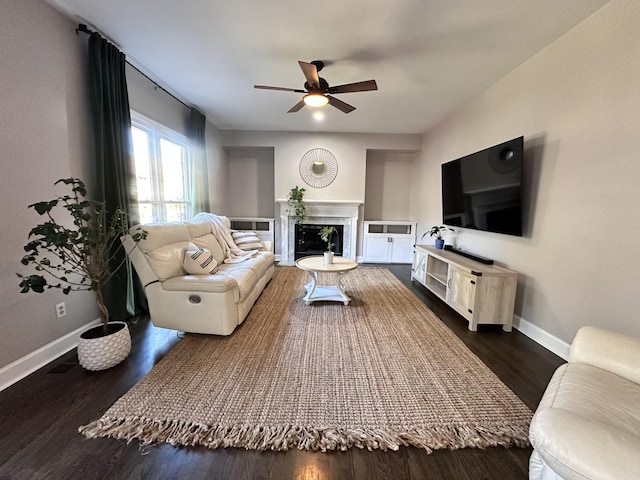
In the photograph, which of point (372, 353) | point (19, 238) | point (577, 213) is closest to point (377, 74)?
point (577, 213)

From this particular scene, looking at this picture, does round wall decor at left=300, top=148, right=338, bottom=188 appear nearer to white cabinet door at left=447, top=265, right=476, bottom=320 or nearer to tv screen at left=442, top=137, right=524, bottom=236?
tv screen at left=442, top=137, right=524, bottom=236

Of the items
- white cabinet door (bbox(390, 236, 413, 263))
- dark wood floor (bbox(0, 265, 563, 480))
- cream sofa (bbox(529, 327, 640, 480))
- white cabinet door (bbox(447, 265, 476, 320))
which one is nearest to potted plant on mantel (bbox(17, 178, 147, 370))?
dark wood floor (bbox(0, 265, 563, 480))

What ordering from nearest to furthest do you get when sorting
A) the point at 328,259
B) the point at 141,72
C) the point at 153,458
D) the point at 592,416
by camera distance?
1. the point at 592,416
2. the point at 153,458
3. the point at 141,72
4. the point at 328,259

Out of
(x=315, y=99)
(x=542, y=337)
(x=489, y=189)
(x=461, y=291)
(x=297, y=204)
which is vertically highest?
(x=315, y=99)

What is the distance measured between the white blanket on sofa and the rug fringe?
227cm

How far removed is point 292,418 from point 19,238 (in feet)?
Answer: 7.41

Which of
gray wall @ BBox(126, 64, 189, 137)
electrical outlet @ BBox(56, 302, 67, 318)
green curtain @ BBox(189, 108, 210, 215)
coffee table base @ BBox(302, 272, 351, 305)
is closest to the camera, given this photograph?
electrical outlet @ BBox(56, 302, 67, 318)

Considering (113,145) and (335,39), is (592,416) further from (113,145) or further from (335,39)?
(113,145)

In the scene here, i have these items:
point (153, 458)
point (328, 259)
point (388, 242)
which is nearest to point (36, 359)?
point (153, 458)

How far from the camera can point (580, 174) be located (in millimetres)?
2244

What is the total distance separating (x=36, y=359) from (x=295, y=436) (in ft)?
6.73

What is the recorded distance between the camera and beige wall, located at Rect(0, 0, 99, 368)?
1823 mm

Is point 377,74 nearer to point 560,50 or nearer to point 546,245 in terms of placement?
point 560,50

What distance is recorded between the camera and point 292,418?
1.59 m
